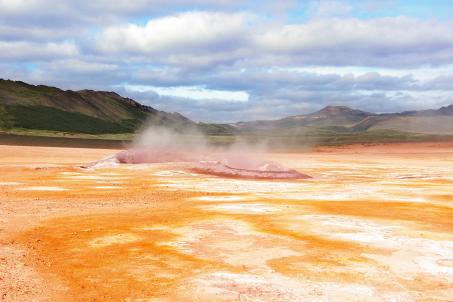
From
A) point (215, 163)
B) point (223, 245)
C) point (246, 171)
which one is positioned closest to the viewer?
point (223, 245)

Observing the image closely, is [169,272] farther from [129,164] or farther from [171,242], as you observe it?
[129,164]

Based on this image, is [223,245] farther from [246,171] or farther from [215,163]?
[215,163]

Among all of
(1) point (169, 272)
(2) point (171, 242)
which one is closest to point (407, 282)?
(1) point (169, 272)

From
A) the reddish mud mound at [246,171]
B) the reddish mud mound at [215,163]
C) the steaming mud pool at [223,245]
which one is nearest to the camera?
the steaming mud pool at [223,245]

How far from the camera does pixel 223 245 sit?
17203 mm

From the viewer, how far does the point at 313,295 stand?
39.4 feet

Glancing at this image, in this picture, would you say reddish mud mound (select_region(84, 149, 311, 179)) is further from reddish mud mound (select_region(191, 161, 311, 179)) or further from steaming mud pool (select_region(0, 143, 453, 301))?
steaming mud pool (select_region(0, 143, 453, 301))

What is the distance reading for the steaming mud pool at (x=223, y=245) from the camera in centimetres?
1239

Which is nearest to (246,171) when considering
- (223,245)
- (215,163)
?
(215,163)

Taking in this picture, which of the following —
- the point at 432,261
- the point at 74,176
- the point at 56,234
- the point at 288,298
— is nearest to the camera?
the point at 288,298

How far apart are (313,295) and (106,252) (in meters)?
6.70

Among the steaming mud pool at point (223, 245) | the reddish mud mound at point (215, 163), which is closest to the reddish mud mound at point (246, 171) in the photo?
the reddish mud mound at point (215, 163)

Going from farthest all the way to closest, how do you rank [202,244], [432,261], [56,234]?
[56,234] < [202,244] < [432,261]

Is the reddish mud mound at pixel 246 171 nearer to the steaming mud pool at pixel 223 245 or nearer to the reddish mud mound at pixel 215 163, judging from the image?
the reddish mud mound at pixel 215 163
